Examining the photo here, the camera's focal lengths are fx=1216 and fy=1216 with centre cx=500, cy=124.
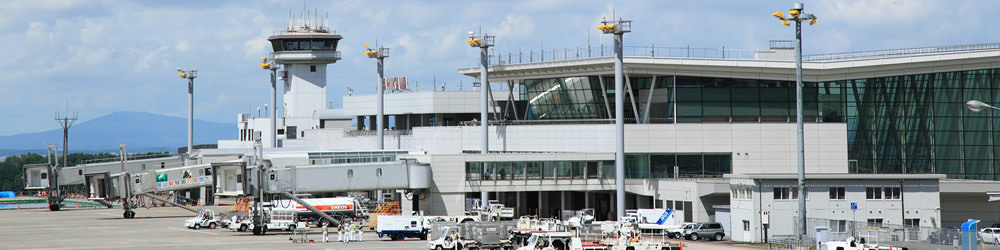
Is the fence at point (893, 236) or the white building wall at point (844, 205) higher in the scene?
the white building wall at point (844, 205)

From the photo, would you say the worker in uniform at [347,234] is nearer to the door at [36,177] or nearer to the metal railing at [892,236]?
the metal railing at [892,236]

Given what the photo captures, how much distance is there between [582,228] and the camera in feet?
215

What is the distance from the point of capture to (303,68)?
6590 inches

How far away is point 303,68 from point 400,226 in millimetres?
94475

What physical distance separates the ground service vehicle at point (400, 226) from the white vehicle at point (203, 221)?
20.7 m

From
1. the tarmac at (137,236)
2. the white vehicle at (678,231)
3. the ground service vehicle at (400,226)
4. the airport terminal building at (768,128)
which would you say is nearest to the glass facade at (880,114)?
the airport terminal building at (768,128)

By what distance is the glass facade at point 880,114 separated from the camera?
92750mm

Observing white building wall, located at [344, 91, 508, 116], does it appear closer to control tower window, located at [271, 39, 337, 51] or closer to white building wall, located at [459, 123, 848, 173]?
control tower window, located at [271, 39, 337, 51]

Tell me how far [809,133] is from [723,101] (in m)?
6.88

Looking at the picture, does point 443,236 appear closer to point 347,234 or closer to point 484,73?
point 347,234

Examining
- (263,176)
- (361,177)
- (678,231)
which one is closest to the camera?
(678,231)

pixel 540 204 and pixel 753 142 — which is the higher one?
pixel 753 142

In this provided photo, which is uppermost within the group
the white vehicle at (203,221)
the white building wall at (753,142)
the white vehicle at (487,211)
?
the white building wall at (753,142)

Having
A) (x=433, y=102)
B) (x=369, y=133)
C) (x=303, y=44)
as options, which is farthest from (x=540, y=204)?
(x=303, y=44)
